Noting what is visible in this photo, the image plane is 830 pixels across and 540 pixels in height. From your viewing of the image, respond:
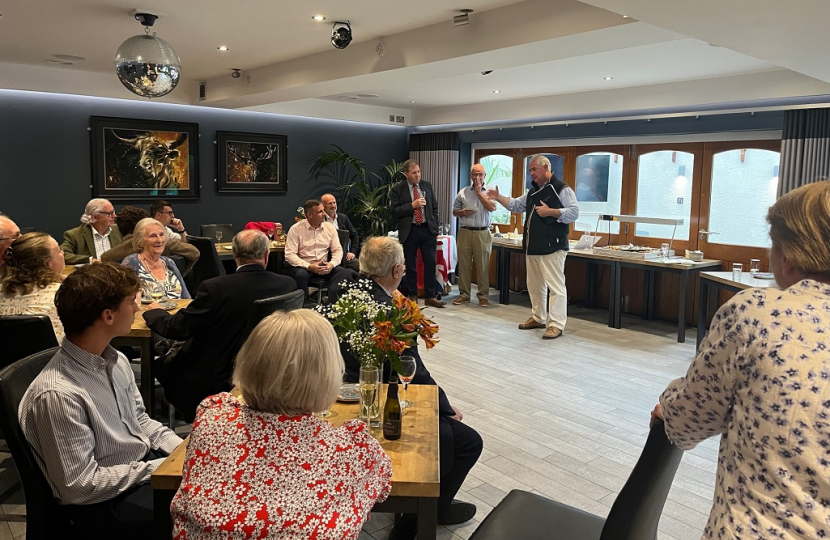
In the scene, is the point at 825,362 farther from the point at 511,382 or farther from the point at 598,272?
the point at 598,272

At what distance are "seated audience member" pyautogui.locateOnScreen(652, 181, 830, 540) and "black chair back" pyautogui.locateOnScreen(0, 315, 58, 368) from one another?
8.36 feet

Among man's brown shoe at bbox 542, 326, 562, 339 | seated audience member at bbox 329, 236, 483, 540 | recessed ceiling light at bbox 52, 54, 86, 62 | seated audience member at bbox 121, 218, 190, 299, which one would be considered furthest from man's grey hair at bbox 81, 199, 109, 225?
man's brown shoe at bbox 542, 326, 562, 339

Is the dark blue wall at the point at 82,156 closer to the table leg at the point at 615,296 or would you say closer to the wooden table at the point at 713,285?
the table leg at the point at 615,296

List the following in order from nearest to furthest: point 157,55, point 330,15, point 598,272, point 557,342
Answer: point 157,55, point 330,15, point 557,342, point 598,272

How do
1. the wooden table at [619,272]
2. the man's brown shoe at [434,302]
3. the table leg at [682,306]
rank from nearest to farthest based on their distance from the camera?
the table leg at [682,306], the wooden table at [619,272], the man's brown shoe at [434,302]

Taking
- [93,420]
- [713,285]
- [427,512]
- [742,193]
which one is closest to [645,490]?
[427,512]

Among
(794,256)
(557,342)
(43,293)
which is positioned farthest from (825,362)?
(557,342)

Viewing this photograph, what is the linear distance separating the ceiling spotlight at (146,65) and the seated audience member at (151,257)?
2.62 feet

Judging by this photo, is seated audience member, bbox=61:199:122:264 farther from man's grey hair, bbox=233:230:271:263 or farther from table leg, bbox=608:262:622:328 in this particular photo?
table leg, bbox=608:262:622:328

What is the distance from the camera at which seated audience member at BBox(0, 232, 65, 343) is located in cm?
284

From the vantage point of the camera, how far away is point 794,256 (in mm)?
1299

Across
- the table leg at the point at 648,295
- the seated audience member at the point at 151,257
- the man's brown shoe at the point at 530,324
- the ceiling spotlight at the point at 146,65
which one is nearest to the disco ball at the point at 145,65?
the ceiling spotlight at the point at 146,65

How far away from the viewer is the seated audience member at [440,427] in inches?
97.2

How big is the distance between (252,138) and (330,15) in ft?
14.2
